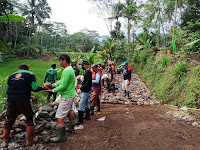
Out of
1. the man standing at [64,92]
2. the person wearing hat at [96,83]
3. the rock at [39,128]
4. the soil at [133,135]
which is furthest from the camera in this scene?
the person wearing hat at [96,83]

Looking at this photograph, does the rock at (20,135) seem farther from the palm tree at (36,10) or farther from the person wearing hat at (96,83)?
the palm tree at (36,10)

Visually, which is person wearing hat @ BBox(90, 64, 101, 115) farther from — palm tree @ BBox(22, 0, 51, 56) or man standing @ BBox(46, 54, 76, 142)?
palm tree @ BBox(22, 0, 51, 56)

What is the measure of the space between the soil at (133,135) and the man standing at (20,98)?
0.67 metres

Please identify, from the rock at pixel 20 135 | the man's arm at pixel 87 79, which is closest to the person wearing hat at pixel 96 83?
the man's arm at pixel 87 79

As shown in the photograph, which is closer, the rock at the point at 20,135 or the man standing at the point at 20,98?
the man standing at the point at 20,98

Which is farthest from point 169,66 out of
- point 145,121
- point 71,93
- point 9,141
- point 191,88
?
point 9,141

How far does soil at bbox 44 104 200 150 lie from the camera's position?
9.21ft

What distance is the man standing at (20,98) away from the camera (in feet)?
8.84

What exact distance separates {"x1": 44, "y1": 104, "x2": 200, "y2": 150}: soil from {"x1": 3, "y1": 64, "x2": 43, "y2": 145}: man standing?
67 centimetres

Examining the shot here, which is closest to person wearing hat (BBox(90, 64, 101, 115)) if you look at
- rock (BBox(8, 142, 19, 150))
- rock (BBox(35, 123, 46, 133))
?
rock (BBox(35, 123, 46, 133))

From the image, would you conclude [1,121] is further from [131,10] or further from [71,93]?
[131,10]

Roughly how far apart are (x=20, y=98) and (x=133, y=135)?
248cm

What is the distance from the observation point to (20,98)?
105 inches

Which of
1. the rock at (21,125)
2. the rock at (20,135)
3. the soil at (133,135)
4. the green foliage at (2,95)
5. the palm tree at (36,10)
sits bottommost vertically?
the soil at (133,135)
